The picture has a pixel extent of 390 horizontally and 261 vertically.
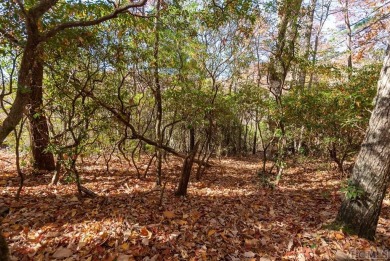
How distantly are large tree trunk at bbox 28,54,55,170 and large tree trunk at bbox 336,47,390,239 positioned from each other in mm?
6987

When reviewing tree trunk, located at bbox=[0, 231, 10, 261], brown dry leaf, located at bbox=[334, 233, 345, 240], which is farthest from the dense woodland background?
tree trunk, located at bbox=[0, 231, 10, 261]

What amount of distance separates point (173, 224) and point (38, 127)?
5.36m

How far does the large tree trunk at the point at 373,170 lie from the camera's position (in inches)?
140

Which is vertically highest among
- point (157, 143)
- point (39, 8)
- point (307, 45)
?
point (307, 45)

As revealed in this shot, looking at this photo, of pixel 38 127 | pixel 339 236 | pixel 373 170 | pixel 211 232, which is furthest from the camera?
pixel 38 127

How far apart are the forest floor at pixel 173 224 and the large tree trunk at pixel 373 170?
1.08ft

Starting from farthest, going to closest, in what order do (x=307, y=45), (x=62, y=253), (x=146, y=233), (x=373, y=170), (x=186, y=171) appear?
(x=307, y=45) → (x=186, y=171) → (x=146, y=233) → (x=373, y=170) → (x=62, y=253)

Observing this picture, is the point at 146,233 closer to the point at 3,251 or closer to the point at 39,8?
the point at 3,251

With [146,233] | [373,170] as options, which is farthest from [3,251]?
[373,170]

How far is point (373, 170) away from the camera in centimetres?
368

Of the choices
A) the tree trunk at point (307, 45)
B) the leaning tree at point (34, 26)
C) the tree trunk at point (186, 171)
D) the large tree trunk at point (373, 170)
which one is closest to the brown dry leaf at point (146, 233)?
the tree trunk at point (186, 171)

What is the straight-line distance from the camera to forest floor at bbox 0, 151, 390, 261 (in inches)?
144

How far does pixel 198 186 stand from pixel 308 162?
7.11m

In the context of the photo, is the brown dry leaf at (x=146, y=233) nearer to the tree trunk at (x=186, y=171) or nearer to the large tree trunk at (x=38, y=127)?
the tree trunk at (x=186, y=171)
